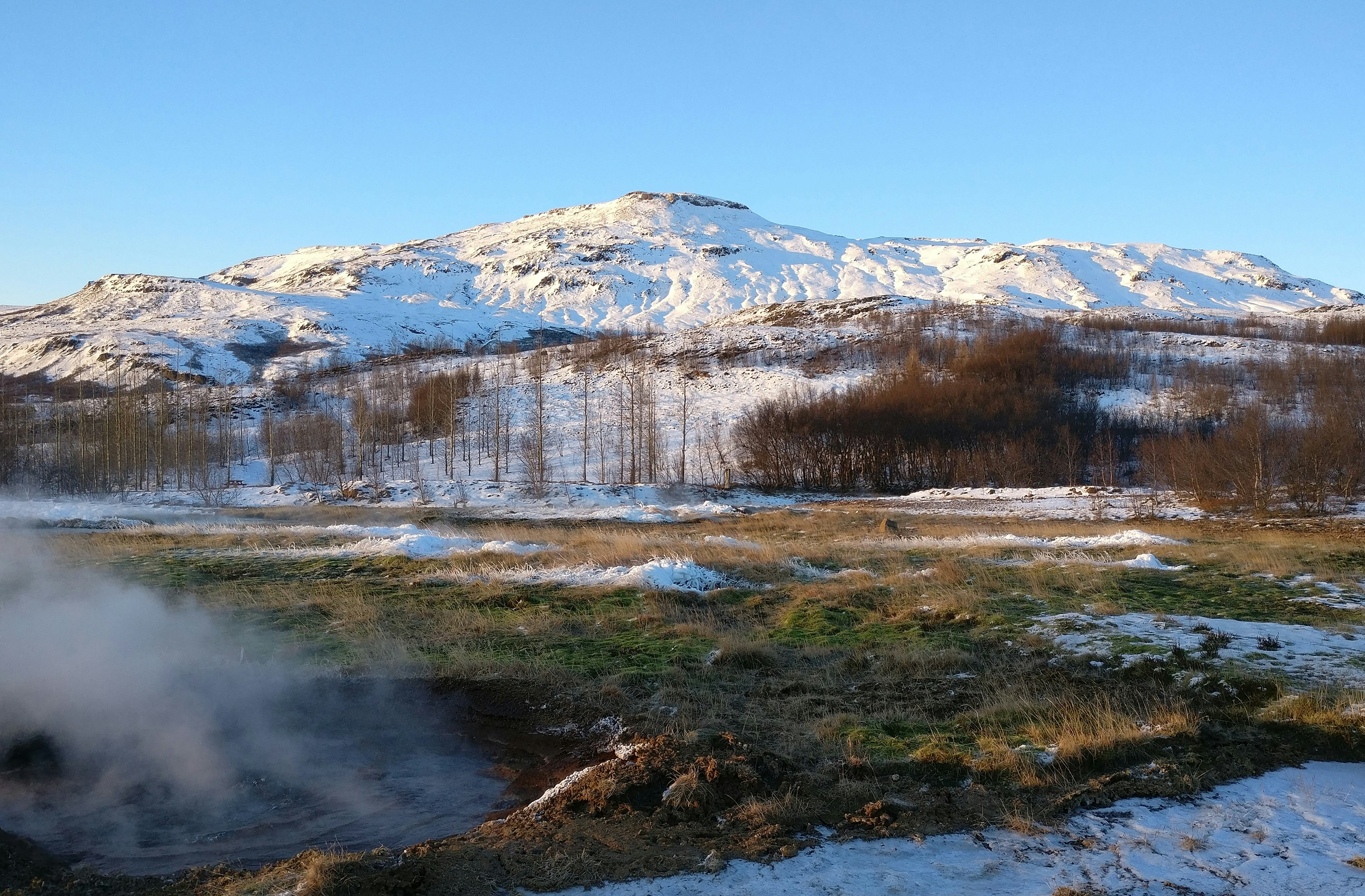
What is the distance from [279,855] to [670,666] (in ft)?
15.4

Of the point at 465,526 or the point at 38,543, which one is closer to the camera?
the point at 38,543

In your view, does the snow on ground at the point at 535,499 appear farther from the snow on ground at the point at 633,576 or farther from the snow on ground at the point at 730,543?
the snow on ground at the point at 633,576

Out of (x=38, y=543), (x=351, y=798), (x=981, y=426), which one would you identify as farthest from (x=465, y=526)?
(x=981, y=426)

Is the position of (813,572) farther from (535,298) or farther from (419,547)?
(535,298)

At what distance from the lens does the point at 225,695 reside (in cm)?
856

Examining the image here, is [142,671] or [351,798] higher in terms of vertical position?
[142,671]

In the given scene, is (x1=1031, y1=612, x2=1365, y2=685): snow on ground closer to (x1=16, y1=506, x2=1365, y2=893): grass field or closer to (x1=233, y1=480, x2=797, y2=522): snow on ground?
(x1=16, y1=506, x2=1365, y2=893): grass field

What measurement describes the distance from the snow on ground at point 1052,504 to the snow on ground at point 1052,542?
34.5 ft

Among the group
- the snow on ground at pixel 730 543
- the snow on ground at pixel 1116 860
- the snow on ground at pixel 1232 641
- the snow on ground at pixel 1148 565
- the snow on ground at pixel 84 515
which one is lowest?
the snow on ground at pixel 84 515

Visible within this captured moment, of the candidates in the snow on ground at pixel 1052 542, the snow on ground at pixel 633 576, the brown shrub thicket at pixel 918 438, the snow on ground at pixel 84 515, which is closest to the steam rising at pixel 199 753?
the snow on ground at pixel 633 576

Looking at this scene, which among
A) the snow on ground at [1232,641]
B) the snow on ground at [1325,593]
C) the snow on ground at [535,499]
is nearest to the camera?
the snow on ground at [1232,641]

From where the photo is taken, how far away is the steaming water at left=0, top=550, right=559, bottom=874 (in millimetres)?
6055

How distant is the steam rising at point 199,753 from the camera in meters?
6.07

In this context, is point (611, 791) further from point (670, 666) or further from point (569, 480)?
point (569, 480)
